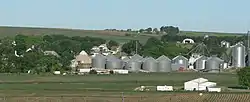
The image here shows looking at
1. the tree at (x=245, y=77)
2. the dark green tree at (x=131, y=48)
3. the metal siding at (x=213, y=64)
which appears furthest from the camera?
the dark green tree at (x=131, y=48)

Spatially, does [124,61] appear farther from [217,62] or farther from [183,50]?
[183,50]

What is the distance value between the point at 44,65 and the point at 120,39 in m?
92.5

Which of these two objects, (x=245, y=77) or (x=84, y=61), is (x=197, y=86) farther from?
(x=84, y=61)

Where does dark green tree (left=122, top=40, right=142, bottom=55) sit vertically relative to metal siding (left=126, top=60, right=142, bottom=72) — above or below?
above

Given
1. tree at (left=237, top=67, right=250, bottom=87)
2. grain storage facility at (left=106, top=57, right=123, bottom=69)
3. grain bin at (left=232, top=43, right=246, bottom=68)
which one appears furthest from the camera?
grain bin at (left=232, top=43, right=246, bottom=68)

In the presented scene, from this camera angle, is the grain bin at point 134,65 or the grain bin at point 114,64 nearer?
the grain bin at point 134,65

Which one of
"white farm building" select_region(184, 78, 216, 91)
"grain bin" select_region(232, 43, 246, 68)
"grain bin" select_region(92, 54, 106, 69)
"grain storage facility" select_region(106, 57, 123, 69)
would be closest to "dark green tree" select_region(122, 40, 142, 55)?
"grain bin" select_region(92, 54, 106, 69)

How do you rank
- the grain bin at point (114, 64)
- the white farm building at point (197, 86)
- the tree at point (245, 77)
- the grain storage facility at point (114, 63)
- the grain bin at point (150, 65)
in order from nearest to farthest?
the white farm building at point (197, 86) < the tree at point (245, 77) < the grain bin at point (150, 65) < the grain bin at point (114, 64) < the grain storage facility at point (114, 63)

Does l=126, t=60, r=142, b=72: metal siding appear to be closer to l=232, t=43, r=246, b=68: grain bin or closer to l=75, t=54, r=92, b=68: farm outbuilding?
l=75, t=54, r=92, b=68: farm outbuilding

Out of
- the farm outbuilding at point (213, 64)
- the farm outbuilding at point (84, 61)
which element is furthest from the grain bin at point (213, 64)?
the farm outbuilding at point (84, 61)

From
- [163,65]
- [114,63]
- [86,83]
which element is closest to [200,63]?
[163,65]

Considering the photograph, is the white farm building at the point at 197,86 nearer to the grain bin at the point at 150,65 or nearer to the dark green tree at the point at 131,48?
the grain bin at the point at 150,65

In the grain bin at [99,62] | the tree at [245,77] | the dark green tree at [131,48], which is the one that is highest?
the dark green tree at [131,48]

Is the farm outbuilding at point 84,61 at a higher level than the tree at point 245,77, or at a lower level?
higher
